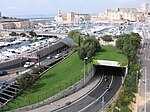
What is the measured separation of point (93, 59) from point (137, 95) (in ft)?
47.6

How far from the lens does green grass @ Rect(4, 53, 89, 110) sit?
2949 centimetres

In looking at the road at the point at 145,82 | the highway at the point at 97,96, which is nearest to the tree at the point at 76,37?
the road at the point at 145,82

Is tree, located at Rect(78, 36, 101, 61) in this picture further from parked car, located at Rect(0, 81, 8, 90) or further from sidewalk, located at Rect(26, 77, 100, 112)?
parked car, located at Rect(0, 81, 8, 90)

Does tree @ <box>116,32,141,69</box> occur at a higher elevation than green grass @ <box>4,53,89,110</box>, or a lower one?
higher

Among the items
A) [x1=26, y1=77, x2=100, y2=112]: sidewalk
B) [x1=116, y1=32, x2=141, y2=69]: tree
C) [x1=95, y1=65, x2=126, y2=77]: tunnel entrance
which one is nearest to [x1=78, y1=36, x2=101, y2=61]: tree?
[x1=95, y1=65, x2=126, y2=77]: tunnel entrance

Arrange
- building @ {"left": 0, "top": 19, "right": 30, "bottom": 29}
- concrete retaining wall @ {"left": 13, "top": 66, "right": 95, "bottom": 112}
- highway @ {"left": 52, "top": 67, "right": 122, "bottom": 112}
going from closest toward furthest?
concrete retaining wall @ {"left": 13, "top": 66, "right": 95, "bottom": 112} < highway @ {"left": 52, "top": 67, "right": 122, "bottom": 112} < building @ {"left": 0, "top": 19, "right": 30, "bottom": 29}

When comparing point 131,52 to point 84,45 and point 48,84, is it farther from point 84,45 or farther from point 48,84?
point 48,84

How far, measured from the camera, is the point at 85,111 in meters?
27.9

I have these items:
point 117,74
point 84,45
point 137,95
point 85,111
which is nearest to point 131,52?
point 117,74

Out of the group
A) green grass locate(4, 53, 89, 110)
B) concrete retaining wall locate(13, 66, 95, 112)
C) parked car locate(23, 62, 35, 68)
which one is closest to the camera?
concrete retaining wall locate(13, 66, 95, 112)

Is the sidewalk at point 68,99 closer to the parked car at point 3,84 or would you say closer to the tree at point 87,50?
the parked car at point 3,84

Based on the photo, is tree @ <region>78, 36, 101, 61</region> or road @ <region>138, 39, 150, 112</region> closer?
road @ <region>138, 39, 150, 112</region>

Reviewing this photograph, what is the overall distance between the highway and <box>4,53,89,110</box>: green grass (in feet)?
11.2

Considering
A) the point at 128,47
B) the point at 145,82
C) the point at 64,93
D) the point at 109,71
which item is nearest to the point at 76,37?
the point at 109,71
